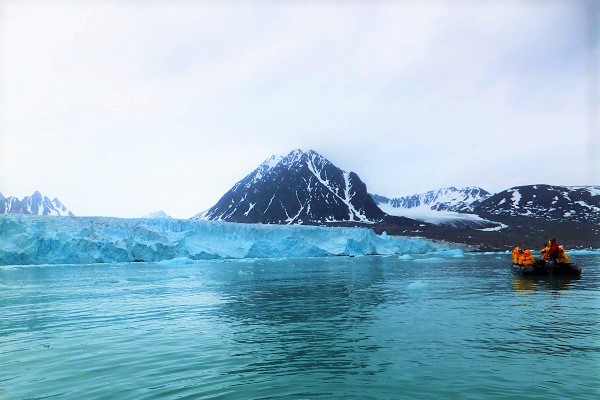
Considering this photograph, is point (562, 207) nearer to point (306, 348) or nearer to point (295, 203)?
point (295, 203)

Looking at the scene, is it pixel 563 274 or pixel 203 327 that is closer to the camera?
pixel 203 327

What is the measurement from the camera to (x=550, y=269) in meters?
28.0

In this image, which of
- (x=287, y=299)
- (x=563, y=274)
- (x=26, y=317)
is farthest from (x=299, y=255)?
(x=26, y=317)

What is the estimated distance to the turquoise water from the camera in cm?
687

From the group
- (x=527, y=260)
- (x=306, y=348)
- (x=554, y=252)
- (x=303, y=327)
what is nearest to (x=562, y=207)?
(x=527, y=260)

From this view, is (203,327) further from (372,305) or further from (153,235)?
(153,235)

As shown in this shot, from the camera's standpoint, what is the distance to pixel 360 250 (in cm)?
7500

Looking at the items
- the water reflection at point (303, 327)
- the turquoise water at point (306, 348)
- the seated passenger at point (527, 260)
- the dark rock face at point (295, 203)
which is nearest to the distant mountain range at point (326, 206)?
the dark rock face at point (295, 203)

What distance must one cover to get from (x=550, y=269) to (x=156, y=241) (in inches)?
1734

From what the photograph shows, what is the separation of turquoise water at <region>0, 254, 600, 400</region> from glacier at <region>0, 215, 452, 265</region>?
35.7 m

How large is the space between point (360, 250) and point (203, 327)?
6447 centimetres

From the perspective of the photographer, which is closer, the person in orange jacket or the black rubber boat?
the black rubber boat

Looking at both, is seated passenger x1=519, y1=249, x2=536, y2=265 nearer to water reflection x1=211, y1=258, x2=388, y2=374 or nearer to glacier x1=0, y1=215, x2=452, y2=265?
water reflection x1=211, y1=258, x2=388, y2=374

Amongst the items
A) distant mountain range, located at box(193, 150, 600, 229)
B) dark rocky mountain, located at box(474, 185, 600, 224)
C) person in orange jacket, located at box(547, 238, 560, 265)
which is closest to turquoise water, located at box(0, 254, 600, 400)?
person in orange jacket, located at box(547, 238, 560, 265)
